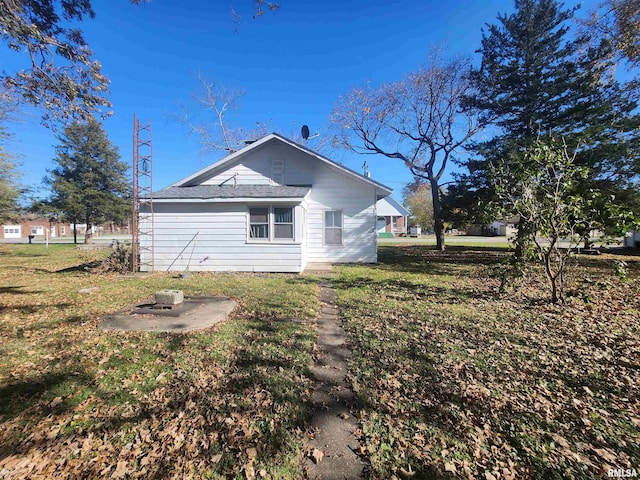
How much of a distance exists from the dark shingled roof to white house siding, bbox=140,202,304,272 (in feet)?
1.23

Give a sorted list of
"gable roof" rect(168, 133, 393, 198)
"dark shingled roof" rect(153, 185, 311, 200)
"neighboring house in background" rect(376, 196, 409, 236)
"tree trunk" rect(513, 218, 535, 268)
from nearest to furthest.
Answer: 1. "tree trunk" rect(513, 218, 535, 268)
2. "dark shingled roof" rect(153, 185, 311, 200)
3. "gable roof" rect(168, 133, 393, 198)
4. "neighboring house in background" rect(376, 196, 409, 236)

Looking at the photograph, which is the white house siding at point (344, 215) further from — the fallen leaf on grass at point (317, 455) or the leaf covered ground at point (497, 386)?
the fallen leaf on grass at point (317, 455)

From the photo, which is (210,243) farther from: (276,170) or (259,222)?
(276,170)

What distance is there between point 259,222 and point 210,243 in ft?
7.08

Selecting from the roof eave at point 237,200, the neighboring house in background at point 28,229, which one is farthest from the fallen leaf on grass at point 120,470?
the neighboring house in background at point 28,229

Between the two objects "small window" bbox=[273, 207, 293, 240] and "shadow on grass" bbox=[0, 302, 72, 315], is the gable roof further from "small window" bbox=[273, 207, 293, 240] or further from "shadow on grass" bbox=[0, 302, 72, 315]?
"shadow on grass" bbox=[0, 302, 72, 315]

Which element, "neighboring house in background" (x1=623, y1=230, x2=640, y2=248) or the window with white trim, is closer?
the window with white trim

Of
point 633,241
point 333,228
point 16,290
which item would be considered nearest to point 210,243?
point 16,290

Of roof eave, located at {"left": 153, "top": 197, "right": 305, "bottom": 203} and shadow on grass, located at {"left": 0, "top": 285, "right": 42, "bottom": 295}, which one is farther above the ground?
roof eave, located at {"left": 153, "top": 197, "right": 305, "bottom": 203}

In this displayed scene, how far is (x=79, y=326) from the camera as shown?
5.18 meters

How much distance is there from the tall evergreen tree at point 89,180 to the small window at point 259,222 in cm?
2312

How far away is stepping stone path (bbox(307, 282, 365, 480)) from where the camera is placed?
7.46 feet

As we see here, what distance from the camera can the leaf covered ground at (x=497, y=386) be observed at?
92.7 inches

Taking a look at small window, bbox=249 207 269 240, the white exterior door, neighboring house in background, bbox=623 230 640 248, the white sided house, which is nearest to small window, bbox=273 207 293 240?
the white sided house
